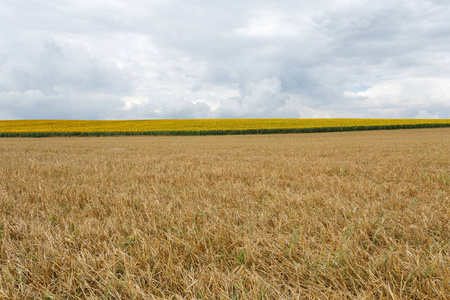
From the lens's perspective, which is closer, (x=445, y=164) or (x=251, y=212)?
(x=251, y=212)

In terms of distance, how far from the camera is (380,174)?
4.95 metres

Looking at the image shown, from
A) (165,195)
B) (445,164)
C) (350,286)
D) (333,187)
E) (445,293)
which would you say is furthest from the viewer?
(445,164)

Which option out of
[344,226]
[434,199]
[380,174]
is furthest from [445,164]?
[344,226]

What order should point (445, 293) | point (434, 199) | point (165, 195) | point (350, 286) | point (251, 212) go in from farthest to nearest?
point (165, 195) → point (434, 199) → point (251, 212) → point (350, 286) → point (445, 293)

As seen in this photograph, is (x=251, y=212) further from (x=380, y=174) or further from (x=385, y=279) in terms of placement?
(x=380, y=174)

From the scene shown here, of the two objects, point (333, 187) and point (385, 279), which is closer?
point (385, 279)

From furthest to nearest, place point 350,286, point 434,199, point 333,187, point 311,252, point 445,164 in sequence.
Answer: point 445,164 < point 333,187 < point 434,199 < point 311,252 < point 350,286

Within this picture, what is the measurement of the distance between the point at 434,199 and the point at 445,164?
4196 mm

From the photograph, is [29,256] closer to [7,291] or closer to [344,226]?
[7,291]

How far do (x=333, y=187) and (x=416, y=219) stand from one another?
1.39 meters

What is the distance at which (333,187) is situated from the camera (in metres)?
3.74

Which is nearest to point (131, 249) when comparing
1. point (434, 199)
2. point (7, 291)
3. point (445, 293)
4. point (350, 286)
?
point (7, 291)

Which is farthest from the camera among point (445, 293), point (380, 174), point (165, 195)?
point (380, 174)

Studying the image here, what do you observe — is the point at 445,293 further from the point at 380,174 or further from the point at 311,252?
the point at 380,174
